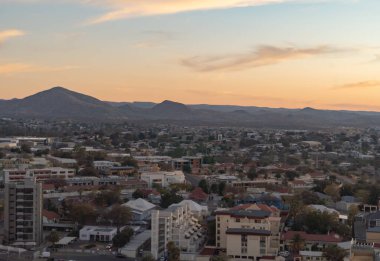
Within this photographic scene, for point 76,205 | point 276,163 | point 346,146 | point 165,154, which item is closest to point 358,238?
point 76,205

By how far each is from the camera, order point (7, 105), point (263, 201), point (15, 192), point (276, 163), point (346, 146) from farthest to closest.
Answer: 1. point (7, 105)
2. point (346, 146)
3. point (276, 163)
4. point (263, 201)
5. point (15, 192)

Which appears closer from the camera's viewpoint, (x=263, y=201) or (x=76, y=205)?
(x=76, y=205)

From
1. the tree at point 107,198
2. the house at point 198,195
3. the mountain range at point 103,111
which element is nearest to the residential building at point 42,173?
the tree at point 107,198

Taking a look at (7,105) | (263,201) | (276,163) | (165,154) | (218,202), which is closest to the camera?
(263,201)

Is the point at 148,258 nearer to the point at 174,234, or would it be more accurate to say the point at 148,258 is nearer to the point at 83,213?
the point at 174,234

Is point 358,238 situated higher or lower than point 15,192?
lower

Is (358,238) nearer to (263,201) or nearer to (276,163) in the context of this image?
(263,201)

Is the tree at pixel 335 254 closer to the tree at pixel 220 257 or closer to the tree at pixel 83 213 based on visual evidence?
the tree at pixel 220 257
